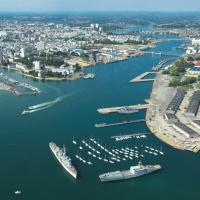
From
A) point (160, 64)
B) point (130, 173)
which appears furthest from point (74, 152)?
point (160, 64)

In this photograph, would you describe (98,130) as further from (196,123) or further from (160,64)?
(160,64)

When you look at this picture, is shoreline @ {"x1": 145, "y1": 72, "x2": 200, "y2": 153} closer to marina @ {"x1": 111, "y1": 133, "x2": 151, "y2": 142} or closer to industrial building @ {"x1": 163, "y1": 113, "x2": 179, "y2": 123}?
industrial building @ {"x1": 163, "y1": 113, "x2": 179, "y2": 123}

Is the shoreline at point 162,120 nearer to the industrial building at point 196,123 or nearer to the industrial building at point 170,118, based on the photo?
the industrial building at point 170,118

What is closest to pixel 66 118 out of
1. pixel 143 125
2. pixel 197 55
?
pixel 143 125

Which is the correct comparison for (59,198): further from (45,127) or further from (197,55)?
(197,55)

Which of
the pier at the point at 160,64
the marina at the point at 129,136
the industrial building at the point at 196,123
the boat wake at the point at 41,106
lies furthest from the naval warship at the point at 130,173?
the pier at the point at 160,64

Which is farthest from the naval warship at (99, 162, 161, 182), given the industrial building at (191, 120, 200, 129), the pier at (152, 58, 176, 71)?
the pier at (152, 58, 176, 71)
